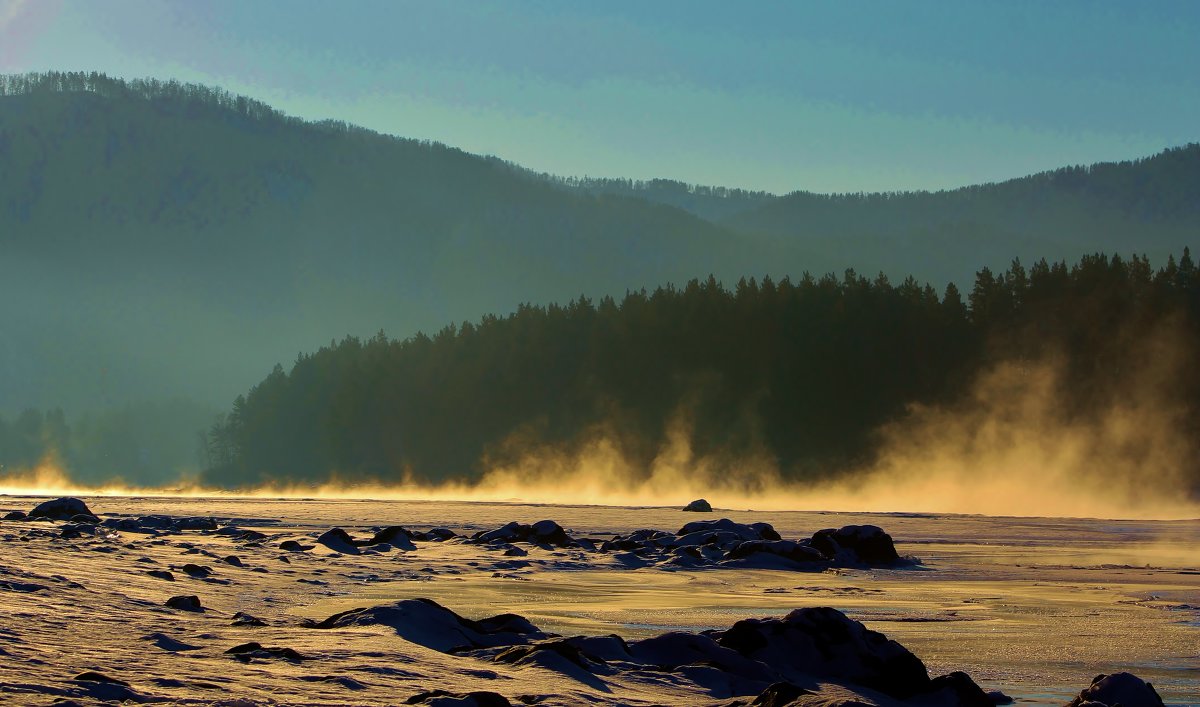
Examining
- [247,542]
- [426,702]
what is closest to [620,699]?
[426,702]

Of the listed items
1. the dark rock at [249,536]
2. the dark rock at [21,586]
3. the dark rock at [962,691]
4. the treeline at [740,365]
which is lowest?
the dark rock at [962,691]

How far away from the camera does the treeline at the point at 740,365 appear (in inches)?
4321

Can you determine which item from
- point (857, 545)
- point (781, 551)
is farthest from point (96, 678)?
point (857, 545)

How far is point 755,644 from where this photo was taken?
46.2ft

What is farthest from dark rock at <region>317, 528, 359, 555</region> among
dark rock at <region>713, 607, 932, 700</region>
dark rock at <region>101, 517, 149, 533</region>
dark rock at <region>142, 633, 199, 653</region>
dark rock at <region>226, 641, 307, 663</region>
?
dark rock at <region>226, 641, 307, 663</region>

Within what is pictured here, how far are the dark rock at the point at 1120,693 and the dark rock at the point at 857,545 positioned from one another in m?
20.6

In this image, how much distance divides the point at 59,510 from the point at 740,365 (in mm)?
86449

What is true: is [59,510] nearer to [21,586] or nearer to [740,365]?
[21,586]

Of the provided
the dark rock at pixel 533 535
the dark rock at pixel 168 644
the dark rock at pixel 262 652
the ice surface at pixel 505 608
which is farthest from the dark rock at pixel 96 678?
the dark rock at pixel 533 535

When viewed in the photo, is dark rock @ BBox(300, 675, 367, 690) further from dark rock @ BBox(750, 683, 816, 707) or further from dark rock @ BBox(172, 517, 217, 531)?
dark rock @ BBox(172, 517, 217, 531)

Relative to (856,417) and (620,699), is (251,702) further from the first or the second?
(856,417)

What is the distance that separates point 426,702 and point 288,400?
575 feet

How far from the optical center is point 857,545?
3369 centimetres

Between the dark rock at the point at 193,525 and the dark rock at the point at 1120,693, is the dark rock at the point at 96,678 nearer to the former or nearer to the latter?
→ the dark rock at the point at 1120,693
